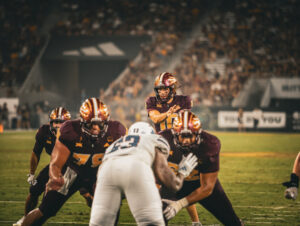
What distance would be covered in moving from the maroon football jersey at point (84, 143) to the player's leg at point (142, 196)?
149 cm

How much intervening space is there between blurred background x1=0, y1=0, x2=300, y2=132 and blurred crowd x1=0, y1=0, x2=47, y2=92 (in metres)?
0.06

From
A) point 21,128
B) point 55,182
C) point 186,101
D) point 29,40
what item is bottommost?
point 21,128

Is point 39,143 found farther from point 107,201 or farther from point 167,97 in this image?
point 107,201

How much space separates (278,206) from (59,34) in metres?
26.1

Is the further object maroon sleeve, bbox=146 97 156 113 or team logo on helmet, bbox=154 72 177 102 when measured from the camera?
maroon sleeve, bbox=146 97 156 113

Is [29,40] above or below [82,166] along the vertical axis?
above

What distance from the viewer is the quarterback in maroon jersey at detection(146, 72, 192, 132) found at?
8235 millimetres

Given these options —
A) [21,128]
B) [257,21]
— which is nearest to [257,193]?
[21,128]

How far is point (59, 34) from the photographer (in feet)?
106

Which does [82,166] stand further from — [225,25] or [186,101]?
[225,25]

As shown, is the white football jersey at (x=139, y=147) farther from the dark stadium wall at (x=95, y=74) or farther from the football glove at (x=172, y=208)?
the dark stadium wall at (x=95, y=74)

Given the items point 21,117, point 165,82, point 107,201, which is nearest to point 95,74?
point 21,117

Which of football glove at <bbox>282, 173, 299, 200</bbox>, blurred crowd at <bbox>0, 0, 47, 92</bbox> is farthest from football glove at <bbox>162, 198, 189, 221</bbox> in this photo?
blurred crowd at <bbox>0, 0, 47, 92</bbox>

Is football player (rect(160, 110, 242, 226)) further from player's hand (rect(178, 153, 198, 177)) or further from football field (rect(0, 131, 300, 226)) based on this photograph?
football field (rect(0, 131, 300, 226))
